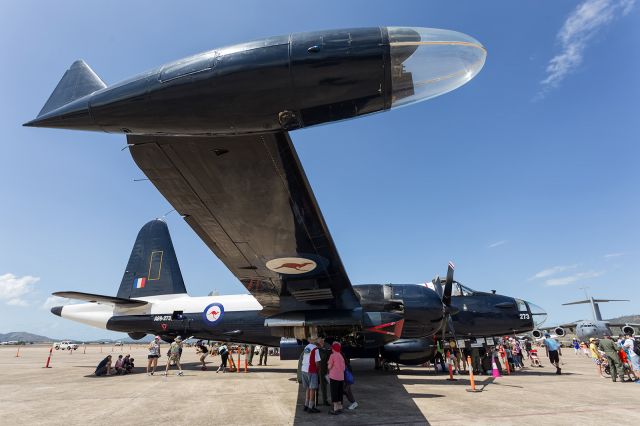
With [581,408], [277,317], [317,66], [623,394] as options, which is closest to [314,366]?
[277,317]

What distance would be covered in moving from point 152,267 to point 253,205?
1677 cm

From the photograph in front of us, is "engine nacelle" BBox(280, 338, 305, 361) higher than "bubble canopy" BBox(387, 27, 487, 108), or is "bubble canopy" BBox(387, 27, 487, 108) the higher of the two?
"bubble canopy" BBox(387, 27, 487, 108)

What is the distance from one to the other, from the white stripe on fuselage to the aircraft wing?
8083 millimetres

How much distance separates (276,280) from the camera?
30.2ft

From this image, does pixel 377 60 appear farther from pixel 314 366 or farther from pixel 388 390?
pixel 388 390

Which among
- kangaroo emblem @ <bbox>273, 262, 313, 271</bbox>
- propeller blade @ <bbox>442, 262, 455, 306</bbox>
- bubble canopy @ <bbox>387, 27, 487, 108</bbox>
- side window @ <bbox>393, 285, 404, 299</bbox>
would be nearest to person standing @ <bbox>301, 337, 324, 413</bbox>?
kangaroo emblem @ <bbox>273, 262, 313, 271</bbox>

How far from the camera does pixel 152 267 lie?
19.8 metres

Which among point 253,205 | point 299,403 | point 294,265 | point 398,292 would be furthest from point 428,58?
point 398,292

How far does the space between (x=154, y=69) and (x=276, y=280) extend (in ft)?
22.0

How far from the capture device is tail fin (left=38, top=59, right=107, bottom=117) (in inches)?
168

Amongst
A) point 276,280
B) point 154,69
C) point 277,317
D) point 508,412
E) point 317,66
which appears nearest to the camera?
point 317,66

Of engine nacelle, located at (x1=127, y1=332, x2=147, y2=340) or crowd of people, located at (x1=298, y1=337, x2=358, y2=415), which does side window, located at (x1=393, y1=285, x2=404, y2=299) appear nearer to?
crowd of people, located at (x1=298, y1=337, x2=358, y2=415)

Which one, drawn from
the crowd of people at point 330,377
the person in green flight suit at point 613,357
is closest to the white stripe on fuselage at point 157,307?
the crowd of people at point 330,377

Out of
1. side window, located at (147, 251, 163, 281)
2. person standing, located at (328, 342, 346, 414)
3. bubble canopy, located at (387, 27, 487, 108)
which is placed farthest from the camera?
side window, located at (147, 251, 163, 281)
